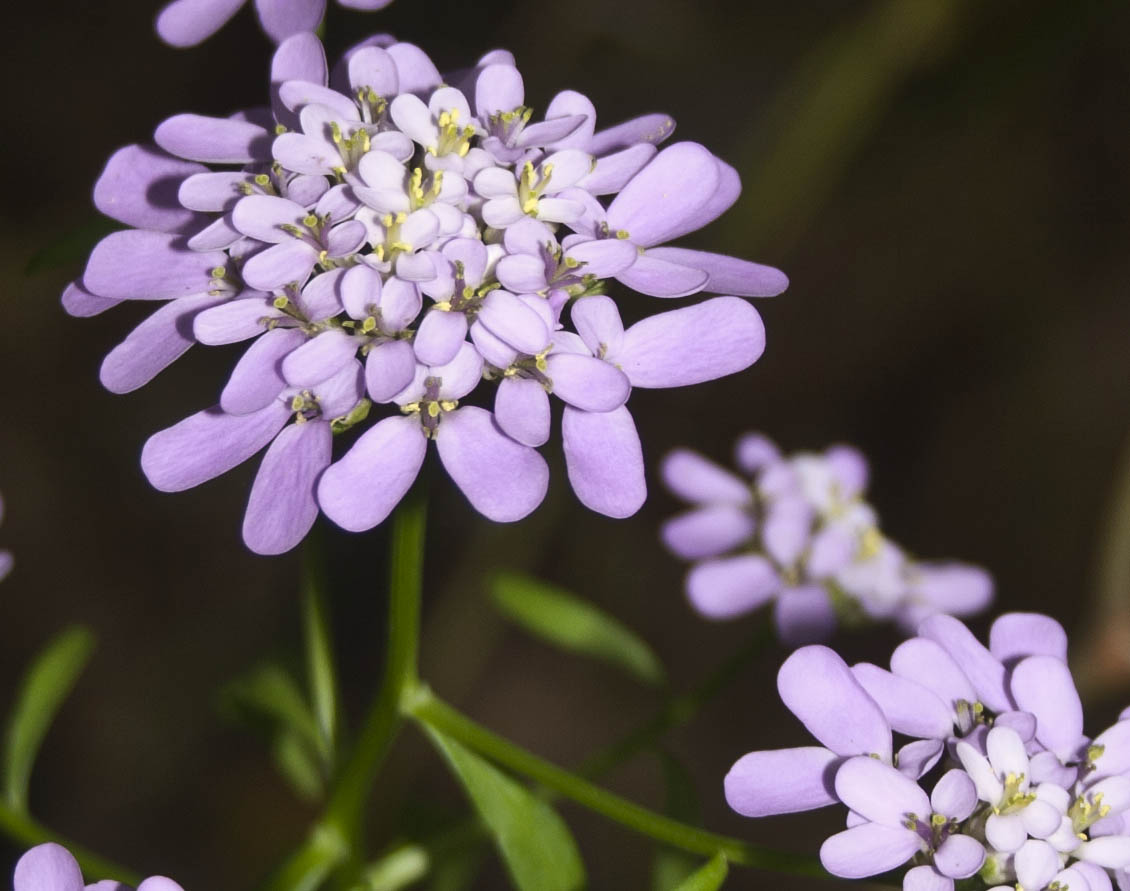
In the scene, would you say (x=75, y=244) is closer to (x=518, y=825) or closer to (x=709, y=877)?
(x=518, y=825)

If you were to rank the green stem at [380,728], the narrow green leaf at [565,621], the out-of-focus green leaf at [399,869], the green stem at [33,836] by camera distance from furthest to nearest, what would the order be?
the narrow green leaf at [565,621]
the out-of-focus green leaf at [399,869]
the green stem at [33,836]
the green stem at [380,728]

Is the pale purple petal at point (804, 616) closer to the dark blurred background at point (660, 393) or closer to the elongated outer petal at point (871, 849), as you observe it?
the elongated outer petal at point (871, 849)

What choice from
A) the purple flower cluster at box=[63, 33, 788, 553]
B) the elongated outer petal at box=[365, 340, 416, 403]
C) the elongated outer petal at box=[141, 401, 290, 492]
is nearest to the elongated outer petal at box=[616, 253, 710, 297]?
the purple flower cluster at box=[63, 33, 788, 553]

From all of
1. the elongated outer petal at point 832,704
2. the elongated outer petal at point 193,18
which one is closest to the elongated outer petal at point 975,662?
the elongated outer petal at point 832,704

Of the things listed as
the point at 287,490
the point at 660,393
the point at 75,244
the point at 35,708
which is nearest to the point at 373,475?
the point at 287,490

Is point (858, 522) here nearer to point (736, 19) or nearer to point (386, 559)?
point (386, 559)

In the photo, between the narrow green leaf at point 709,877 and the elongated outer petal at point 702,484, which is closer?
the narrow green leaf at point 709,877
